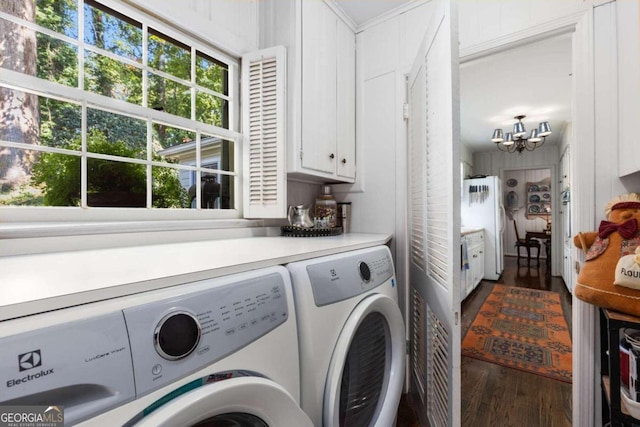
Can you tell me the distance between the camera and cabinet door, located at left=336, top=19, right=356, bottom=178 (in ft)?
6.38

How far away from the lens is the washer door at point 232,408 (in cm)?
47

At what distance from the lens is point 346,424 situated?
1097 millimetres

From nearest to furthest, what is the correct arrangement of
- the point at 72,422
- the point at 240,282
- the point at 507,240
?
the point at 72,422 < the point at 240,282 < the point at 507,240

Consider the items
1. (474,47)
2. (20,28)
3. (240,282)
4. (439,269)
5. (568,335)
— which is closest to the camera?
(240,282)

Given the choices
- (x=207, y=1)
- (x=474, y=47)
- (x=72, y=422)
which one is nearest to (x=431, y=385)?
(x=72, y=422)

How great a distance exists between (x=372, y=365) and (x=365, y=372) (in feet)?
0.17

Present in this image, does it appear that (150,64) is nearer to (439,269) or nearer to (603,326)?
(439,269)

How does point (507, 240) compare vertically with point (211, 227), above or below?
below

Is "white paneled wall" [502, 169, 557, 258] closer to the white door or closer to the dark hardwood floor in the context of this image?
the dark hardwood floor

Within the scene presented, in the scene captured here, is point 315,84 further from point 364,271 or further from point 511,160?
point 511,160

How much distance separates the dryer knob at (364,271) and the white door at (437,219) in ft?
1.02

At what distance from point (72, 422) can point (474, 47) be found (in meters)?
2.17

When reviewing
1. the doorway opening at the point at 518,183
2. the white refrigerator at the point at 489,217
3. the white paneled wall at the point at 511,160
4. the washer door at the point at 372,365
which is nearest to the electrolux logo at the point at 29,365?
the washer door at the point at 372,365

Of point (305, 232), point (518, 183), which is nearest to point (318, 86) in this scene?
point (305, 232)
